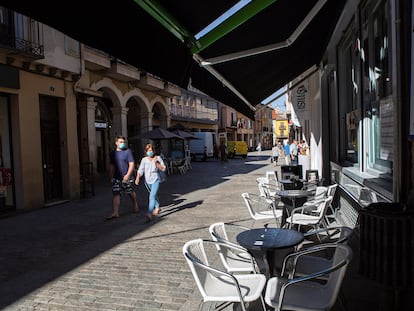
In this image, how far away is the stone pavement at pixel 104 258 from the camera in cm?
407

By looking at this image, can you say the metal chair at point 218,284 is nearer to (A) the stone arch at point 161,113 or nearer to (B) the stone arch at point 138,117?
(B) the stone arch at point 138,117

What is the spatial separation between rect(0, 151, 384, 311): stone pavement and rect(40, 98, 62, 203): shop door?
50.2 inches

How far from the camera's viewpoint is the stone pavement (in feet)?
13.4

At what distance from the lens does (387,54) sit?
14.5 feet

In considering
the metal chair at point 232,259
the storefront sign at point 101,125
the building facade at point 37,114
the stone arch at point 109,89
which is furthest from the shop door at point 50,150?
the storefront sign at point 101,125

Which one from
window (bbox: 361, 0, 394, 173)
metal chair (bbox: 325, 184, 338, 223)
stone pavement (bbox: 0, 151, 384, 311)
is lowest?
stone pavement (bbox: 0, 151, 384, 311)

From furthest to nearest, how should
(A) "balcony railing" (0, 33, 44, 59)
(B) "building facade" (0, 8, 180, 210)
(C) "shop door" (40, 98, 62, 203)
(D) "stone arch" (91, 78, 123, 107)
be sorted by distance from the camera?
(D) "stone arch" (91, 78, 123, 107) < (C) "shop door" (40, 98, 62, 203) < (B) "building facade" (0, 8, 180, 210) < (A) "balcony railing" (0, 33, 44, 59)

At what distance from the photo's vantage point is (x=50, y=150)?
11.4m

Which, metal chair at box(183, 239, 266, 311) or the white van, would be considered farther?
the white van

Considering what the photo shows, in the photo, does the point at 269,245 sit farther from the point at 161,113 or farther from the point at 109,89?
the point at 161,113

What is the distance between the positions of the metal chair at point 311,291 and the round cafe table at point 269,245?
231 mm

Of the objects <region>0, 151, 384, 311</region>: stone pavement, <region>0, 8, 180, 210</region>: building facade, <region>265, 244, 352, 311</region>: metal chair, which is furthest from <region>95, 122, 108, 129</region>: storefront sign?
<region>265, 244, 352, 311</region>: metal chair

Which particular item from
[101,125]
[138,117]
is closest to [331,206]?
[101,125]

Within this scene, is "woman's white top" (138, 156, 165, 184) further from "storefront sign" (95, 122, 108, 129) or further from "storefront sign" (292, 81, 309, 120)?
"storefront sign" (95, 122, 108, 129)
